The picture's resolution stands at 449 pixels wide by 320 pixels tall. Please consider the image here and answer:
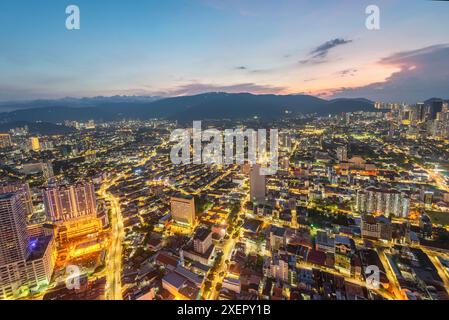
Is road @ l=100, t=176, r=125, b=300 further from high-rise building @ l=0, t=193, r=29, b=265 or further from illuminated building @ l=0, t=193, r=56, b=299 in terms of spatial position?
high-rise building @ l=0, t=193, r=29, b=265

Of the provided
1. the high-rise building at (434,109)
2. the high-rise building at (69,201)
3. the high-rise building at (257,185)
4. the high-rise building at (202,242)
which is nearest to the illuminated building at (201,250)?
the high-rise building at (202,242)

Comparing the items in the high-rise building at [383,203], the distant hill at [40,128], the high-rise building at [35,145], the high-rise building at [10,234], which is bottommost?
the high-rise building at [383,203]

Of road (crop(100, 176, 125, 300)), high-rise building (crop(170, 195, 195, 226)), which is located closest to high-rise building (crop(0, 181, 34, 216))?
road (crop(100, 176, 125, 300))

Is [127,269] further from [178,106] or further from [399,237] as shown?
[178,106]

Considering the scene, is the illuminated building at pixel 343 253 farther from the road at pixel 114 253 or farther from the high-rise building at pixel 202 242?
the road at pixel 114 253

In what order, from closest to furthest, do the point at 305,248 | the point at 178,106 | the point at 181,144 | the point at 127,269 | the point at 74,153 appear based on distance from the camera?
the point at 127,269
the point at 305,248
the point at 74,153
the point at 181,144
the point at 178,106

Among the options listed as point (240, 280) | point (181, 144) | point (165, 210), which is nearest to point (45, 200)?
point (165, 210)
